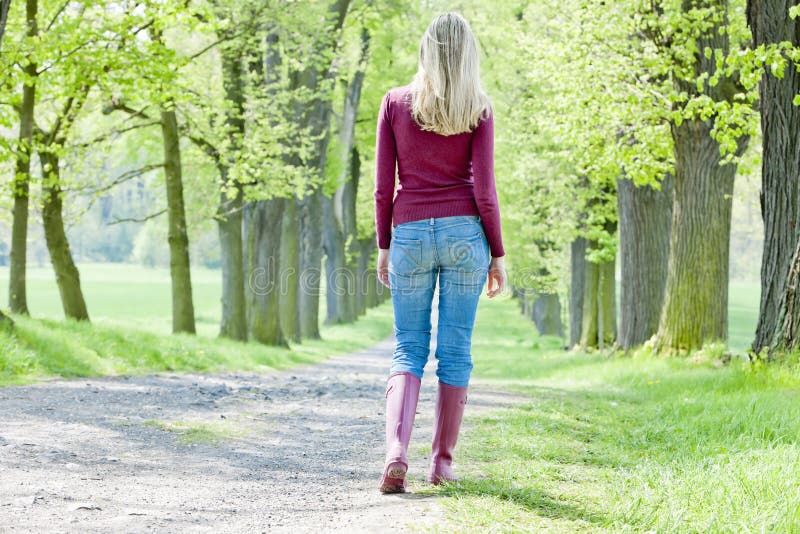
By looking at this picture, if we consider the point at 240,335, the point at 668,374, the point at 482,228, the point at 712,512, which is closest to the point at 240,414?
the point at 482,228

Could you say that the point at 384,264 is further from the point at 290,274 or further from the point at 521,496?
the point at 290,274

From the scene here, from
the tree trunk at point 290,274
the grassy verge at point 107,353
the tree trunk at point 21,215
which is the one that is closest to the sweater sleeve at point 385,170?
the grassy verge at point 107,353

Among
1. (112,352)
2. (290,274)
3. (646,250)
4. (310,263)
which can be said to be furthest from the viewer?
(310,263)

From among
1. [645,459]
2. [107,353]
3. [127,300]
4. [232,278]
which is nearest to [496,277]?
[645,459]

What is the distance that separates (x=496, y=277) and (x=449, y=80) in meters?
1.06

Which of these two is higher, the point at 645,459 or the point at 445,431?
the point at 445,431

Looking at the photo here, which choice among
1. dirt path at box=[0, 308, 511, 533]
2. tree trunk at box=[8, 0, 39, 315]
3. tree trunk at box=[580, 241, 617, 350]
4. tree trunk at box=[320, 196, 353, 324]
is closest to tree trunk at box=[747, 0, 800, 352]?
dirt path at box=[0, 308, 511, 533]

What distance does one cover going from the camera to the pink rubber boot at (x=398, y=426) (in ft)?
13.9

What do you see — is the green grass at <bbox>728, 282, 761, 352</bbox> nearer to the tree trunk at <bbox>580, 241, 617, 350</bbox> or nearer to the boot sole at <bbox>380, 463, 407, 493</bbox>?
the tree trunk at <bbox>580, 241, 617, 350</bbox>

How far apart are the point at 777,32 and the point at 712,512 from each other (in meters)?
6.76

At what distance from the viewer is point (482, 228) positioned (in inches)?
178

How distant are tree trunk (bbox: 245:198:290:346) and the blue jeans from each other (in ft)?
51.9

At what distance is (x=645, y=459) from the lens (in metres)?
5.30

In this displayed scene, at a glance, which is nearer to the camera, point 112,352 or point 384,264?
point 384,264
